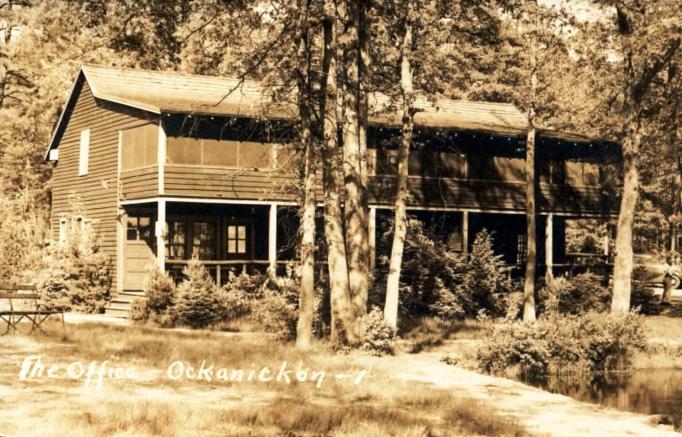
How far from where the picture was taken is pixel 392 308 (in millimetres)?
20719

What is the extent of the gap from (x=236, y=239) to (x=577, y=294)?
38.7 feet

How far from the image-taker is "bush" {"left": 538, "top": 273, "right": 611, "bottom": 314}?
97.9 feet

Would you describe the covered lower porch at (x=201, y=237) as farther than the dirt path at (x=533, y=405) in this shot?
Yes

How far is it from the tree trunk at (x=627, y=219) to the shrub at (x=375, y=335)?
11.0 meters

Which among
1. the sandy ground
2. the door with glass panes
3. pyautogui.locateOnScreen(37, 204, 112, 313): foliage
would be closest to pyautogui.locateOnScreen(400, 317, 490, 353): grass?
the sandy ground

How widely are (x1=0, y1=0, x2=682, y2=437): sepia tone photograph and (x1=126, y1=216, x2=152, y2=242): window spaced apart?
0.12 metres

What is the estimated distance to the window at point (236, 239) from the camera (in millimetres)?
31797

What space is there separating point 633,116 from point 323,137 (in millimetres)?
12239

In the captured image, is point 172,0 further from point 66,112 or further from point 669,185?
point 669,185

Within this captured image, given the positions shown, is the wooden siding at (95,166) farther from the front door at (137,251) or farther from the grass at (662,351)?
the grass at (662,351)

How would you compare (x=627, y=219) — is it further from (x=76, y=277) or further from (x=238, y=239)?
(x=76, y=277)

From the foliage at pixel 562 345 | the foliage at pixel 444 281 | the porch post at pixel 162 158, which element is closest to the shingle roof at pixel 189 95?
the porch post at pixel 162 158

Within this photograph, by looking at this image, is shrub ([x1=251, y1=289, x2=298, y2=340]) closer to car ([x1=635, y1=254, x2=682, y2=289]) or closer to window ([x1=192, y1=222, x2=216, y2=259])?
window ([x1=192, y1=222, x2=216, y2=259])

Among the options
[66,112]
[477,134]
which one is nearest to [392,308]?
[477,134]
